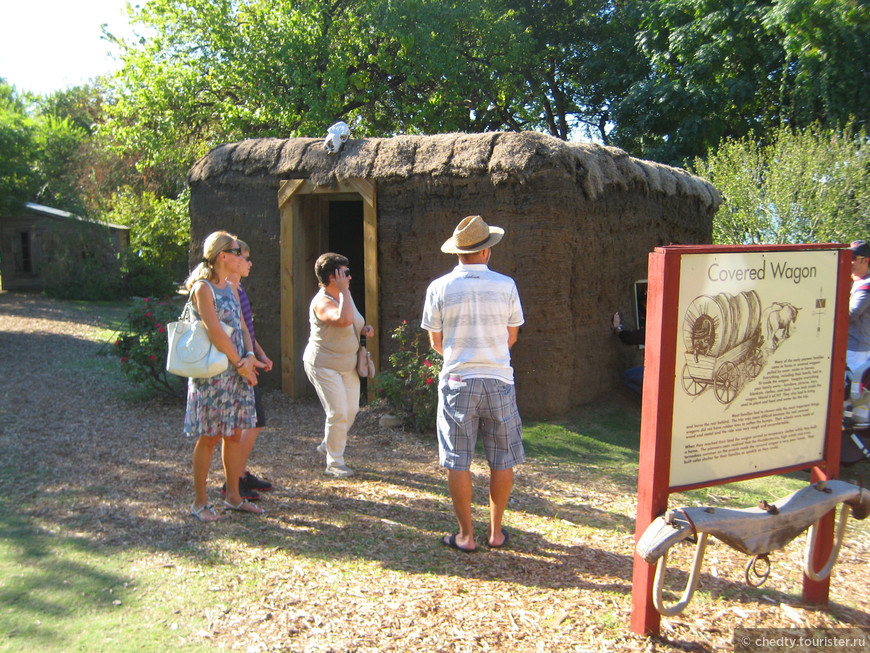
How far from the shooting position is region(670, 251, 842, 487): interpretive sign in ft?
10.9

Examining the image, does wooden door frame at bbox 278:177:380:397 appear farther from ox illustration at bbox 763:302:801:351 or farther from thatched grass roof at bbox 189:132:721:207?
ox illustration at bbox 763:302:801:351

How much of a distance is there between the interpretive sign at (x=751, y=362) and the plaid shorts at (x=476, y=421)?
1.09 m

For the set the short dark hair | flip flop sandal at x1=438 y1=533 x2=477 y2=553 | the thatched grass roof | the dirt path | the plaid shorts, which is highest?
the thatched grass roof

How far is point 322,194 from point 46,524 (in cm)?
478

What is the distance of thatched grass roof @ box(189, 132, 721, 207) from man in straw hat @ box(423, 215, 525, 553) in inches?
117

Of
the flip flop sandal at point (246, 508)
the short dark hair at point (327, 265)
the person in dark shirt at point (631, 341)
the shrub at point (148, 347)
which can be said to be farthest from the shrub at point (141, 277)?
the flip flop sandal at point (246, 508)

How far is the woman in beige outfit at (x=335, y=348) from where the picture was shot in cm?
539

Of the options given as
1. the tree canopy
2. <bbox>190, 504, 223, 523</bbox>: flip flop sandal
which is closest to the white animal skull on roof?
<bbox>190, 504, 223, 523</bbox>: flip flop sandal

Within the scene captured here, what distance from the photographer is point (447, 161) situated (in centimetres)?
733

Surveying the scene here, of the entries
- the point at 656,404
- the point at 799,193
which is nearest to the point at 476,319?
the point at 656,404

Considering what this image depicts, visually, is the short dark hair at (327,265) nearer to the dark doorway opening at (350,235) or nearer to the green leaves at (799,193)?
the dark doorway opening at (350,235)

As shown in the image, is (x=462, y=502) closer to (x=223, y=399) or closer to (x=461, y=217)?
(x=223, y=399)

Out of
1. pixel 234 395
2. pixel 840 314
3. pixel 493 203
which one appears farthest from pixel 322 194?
pixel 840 314

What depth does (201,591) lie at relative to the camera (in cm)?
378
